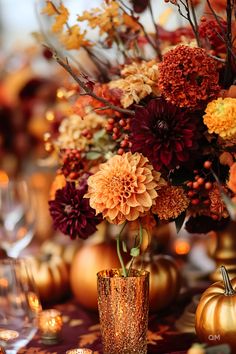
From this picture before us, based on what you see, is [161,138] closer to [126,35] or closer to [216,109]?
[216,109]

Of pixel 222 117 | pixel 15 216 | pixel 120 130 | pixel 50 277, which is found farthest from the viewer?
pixel 15 216

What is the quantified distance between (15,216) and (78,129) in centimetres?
33

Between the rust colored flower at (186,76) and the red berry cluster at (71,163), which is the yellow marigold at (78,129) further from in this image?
the rust colored flower at (186,76)

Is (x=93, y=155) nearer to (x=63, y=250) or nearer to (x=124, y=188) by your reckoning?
(x=124, y=188)

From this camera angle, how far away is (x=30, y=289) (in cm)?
85

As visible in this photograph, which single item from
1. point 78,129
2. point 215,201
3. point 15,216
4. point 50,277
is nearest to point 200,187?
point 215,201

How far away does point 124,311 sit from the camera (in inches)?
26.8

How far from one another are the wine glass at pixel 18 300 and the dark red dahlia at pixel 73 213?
0.16 m

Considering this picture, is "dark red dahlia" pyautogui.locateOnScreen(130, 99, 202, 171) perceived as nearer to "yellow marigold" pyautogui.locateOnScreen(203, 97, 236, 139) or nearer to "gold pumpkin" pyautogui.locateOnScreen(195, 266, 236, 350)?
"yellow marigold" pyautogui.locateOnScreen(203, 97, 236, 139)

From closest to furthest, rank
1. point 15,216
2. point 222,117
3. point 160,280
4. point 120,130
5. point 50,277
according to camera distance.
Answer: point 222,117
point 120,130
point 160,280
point 50,277
point 15,216

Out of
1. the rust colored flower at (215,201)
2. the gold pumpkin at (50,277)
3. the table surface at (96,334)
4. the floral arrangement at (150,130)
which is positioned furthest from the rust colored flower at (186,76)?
the gold pumpkin at (50,277)

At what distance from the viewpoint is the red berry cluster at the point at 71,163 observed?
0.80 metres

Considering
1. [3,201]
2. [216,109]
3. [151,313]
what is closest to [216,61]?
[216,109]

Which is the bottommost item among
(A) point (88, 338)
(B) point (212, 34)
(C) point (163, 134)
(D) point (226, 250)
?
(A) point (88, 338)
